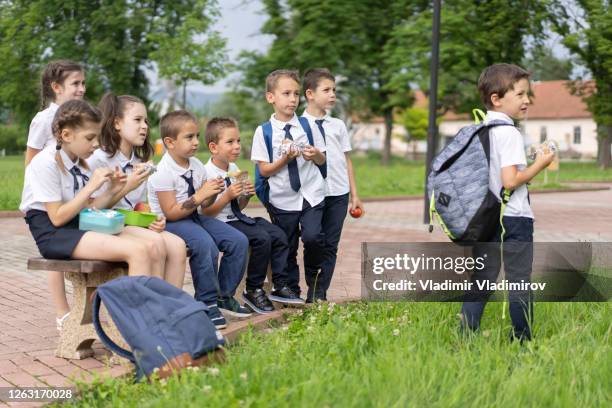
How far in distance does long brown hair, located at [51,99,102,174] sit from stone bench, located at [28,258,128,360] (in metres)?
0.51

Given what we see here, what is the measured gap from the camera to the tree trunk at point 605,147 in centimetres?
4362

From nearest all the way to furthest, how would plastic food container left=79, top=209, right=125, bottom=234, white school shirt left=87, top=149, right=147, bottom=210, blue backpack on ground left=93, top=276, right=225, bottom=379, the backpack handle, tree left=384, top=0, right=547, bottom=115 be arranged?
blue backpack on ground left=93, top=276, right=225, bottom=379 < the backpack handle < plastic food container left=79, top=209, right=125, bottom=234 < white school shirt left=87, top=149, right=147, bottom=210 < tree left=384, top=0, right=547, bottom=115

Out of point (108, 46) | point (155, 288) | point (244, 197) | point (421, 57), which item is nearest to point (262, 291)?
point (244, 197)

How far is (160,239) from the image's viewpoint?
456cm

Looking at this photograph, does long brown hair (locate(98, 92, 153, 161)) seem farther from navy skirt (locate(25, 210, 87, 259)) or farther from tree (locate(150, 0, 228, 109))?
tree (locate(150, 0, 228, 109))

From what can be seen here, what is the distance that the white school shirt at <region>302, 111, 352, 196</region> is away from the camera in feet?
18.7

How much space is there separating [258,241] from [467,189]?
1.62 m

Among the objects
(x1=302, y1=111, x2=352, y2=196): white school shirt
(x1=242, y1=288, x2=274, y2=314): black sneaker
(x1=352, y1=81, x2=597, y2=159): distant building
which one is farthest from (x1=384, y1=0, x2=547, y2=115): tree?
(x1=352, y1=81, x2=597, y2=159): distant building

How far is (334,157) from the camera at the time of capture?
5.70m

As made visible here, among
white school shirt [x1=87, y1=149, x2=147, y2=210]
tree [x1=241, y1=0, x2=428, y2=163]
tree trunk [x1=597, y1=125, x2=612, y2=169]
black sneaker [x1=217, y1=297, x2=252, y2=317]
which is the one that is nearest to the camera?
white school shirt [x1=87, y1=149, x2=147, y2=210]

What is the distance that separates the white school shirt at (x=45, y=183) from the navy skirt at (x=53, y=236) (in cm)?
6

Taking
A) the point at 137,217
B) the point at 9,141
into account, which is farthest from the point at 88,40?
the point at 137,217

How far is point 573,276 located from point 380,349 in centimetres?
241

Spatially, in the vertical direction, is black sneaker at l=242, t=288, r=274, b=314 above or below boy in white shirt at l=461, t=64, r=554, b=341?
below
